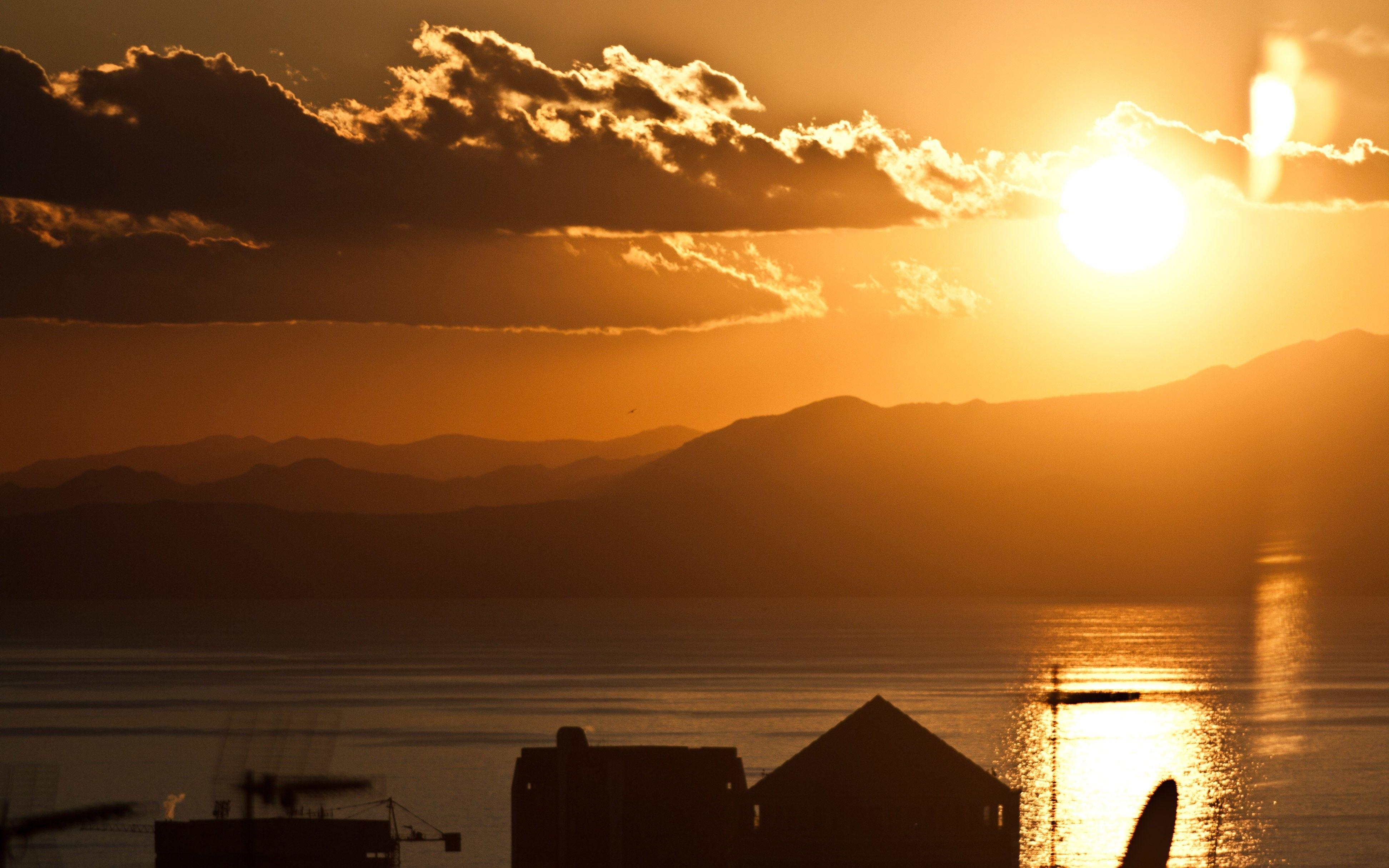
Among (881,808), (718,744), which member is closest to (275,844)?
(881,808)

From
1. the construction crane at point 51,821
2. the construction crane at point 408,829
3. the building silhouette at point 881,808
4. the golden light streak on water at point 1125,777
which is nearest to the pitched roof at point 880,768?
the building silhouette at point 881,808

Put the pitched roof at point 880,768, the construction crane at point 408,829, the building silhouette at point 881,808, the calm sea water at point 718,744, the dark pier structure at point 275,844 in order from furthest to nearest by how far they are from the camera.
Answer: the calm sea water at point 718,744
the construction crane at point 408,829
the dark pier structure at point 275,844
the pitched roof at point 880,768
the building silhouette at point 881,808

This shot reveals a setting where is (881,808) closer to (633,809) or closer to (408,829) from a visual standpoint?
(633,809)

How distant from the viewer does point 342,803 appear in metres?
114

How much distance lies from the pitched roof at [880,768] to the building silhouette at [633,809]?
2.16m

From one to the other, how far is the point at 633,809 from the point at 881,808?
31.4 feet

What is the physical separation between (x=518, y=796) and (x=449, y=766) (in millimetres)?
59153

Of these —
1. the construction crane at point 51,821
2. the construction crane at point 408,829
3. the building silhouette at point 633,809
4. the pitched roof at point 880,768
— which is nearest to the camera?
the pitched roof at point 880,768

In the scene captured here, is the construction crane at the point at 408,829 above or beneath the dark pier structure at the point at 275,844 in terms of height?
above

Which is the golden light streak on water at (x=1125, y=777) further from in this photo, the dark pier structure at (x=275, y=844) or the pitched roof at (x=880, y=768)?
the dark pier structure at (x=275, y=844)

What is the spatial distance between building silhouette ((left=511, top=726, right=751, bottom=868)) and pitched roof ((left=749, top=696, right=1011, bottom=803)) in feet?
7.09

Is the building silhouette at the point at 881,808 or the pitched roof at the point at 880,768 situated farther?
the pitched roof at the point at 880,768

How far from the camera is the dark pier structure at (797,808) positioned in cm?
6328

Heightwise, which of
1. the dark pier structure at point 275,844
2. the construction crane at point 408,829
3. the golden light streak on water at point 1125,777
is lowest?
the dark pier structure at point 275,844
